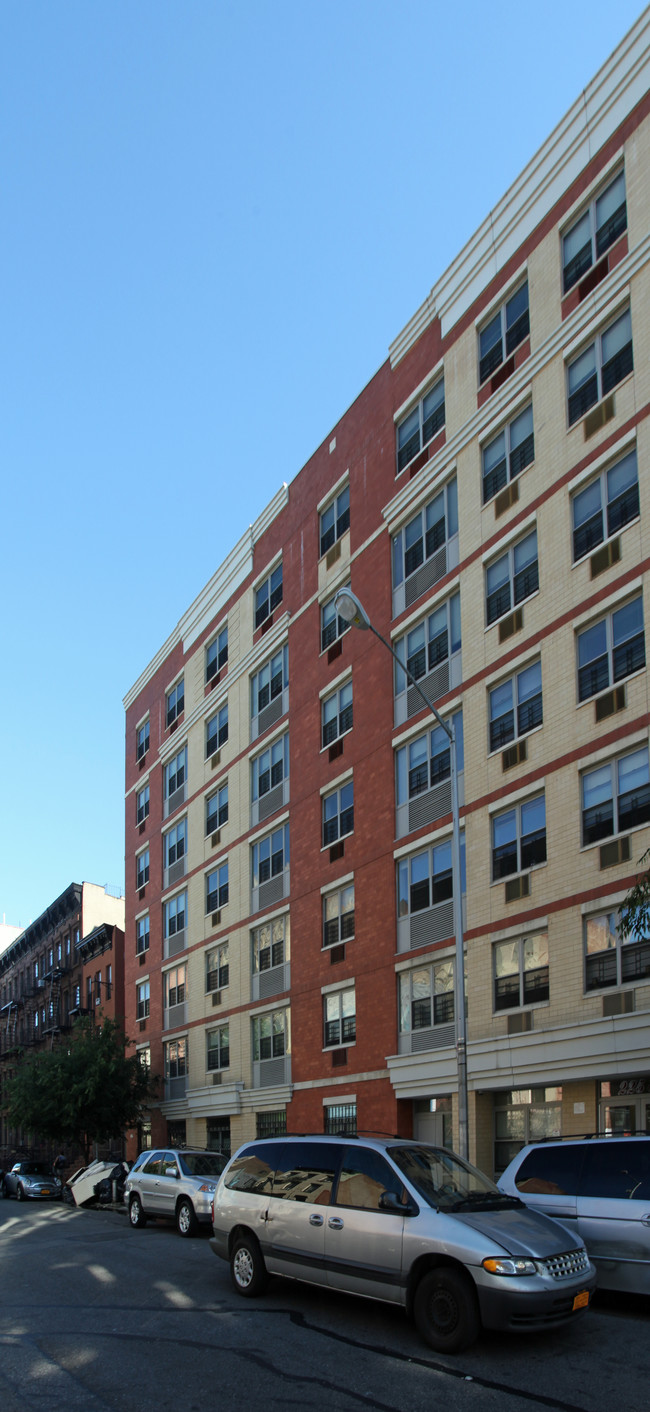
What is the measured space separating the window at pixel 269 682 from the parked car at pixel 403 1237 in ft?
71.1

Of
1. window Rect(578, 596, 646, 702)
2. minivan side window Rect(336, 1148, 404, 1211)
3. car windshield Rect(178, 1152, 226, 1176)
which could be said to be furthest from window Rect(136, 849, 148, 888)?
minivan side window Rect(336, 1148, 404, 1211)

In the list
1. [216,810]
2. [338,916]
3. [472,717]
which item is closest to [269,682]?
[216,810]

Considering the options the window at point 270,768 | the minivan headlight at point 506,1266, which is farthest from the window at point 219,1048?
the minivan headlight at point 506,1266

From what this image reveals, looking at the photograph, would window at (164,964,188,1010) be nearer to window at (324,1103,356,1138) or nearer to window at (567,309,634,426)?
window at (324,1103,356,1138)

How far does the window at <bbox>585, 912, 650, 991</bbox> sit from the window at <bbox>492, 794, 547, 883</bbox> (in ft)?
6.21

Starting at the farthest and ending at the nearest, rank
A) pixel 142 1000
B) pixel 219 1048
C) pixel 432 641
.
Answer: pixel 142 1000
pixel 219 1048
pixel 432 641

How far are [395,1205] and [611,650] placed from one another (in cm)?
1188

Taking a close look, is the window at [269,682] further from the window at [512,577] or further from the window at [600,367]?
the window at [600,367]

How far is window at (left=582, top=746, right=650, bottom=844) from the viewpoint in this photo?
62.4 ft

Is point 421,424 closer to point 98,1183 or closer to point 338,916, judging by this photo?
point 338,916

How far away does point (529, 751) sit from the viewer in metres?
21.8

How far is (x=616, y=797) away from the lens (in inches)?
770

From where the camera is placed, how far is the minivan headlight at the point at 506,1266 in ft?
30.6

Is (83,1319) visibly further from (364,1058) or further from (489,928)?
(364,1058)
